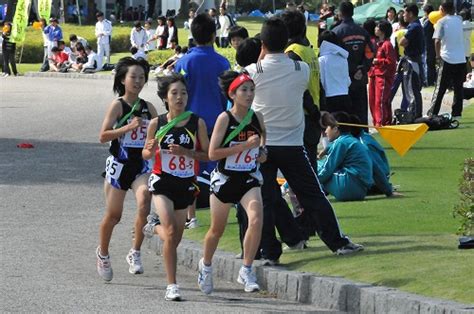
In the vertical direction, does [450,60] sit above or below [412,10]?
below

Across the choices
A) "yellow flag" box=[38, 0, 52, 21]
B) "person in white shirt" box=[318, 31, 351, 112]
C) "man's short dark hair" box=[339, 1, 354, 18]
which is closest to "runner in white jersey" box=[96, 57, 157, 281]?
"person in white shirt" box=[318, 31, 351, 112]

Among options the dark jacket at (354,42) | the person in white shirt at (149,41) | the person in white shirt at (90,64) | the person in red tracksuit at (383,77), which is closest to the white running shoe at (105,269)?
the dark jacket at (354,42)

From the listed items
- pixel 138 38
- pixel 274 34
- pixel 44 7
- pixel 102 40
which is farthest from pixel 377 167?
pixel 44 7

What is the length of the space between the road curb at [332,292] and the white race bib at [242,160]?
816 millimetres

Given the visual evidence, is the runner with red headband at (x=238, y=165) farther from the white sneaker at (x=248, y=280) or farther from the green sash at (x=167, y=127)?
the green sash at (x=167, y=127)

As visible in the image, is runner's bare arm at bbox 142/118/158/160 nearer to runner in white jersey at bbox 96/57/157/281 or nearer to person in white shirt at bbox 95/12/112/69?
runner in white jersey at bbox 96/57/157/281

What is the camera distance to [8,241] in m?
11.4

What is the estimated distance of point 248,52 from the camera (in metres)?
10.2

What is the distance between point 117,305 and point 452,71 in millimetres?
14213

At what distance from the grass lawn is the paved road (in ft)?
1.73

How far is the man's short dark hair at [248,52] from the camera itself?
401 inches

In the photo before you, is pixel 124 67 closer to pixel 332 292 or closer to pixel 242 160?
pixel 242 160

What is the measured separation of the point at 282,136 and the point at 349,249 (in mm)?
972

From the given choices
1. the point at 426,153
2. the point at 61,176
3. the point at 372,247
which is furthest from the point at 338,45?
the point at 372,247
